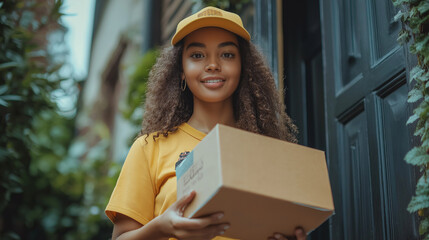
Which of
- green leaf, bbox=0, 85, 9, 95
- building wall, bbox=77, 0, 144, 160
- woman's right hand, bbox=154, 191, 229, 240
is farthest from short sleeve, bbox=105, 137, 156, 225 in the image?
building wall, bbox=77, 0, 144, 160

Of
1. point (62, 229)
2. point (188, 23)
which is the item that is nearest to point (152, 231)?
point (188, 23)

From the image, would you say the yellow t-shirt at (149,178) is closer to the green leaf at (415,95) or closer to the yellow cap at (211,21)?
the yellow cap at (211,21)

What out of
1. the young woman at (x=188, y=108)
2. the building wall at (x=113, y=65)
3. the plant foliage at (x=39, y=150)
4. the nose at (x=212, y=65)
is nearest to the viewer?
the young woman at (x=188, y=108)

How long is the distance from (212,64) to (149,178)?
0.51m

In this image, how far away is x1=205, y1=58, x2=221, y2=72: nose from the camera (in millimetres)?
2234

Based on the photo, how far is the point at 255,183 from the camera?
164 centimetres

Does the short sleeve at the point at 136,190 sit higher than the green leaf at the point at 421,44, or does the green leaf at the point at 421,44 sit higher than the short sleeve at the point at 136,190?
the green leaf at the point at 421,44

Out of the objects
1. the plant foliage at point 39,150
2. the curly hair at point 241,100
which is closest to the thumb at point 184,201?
the curly hair at point 241,100

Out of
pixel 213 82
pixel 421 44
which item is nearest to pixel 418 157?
pixel 421 44

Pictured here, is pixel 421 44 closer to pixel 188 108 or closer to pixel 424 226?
pixel 424 226

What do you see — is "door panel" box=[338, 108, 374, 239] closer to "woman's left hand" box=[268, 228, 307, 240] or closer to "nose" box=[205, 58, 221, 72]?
"woman's left hand" box=[268, 228, 307, 240]

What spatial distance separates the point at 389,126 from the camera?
2180 millimetres

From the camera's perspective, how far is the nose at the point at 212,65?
2.23 m

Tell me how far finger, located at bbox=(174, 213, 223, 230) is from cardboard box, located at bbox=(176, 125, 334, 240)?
2 centimetres
